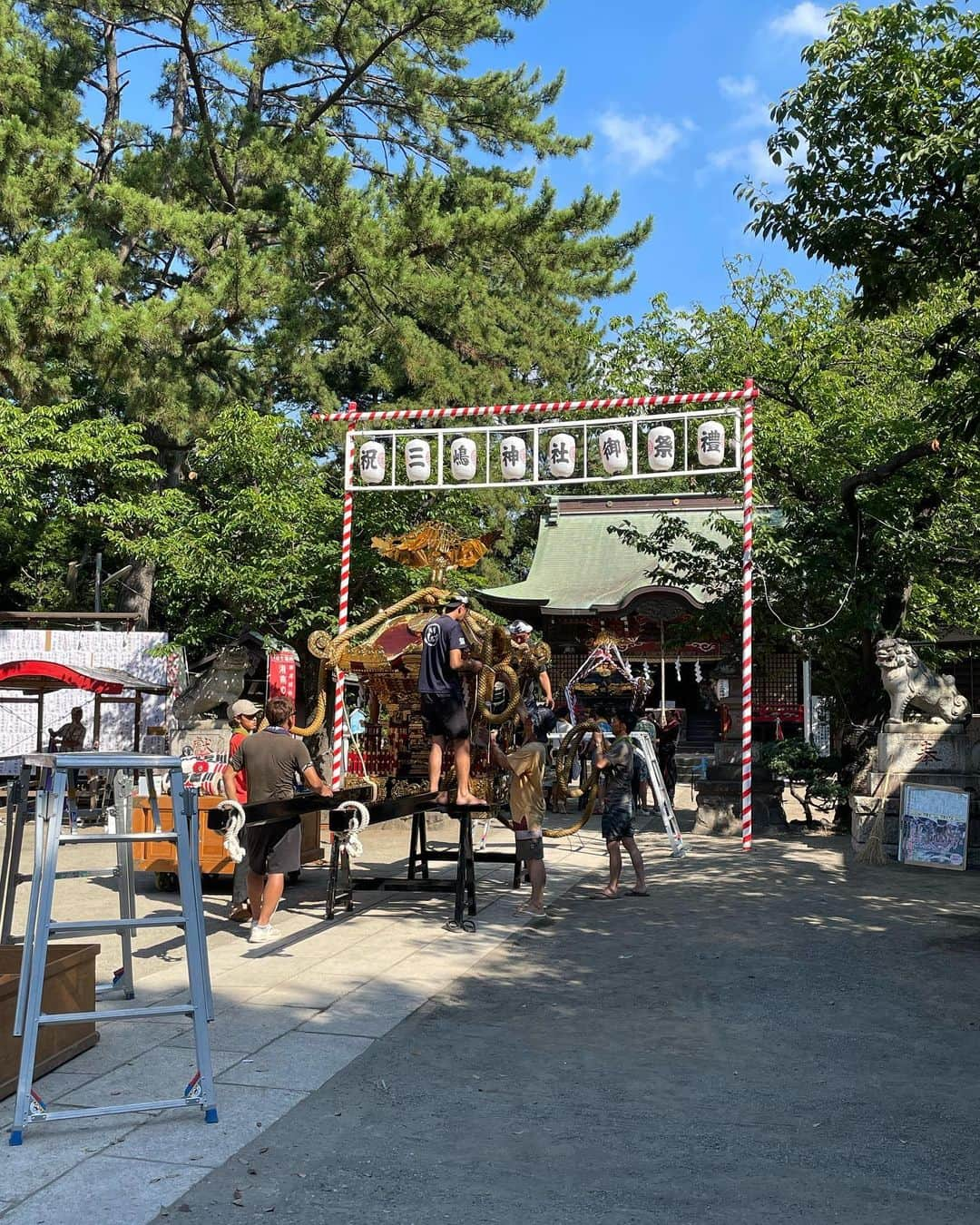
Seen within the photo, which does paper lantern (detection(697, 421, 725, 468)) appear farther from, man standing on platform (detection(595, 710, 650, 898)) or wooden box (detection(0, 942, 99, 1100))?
wooden box (detection(0, 942, 99, 1100))

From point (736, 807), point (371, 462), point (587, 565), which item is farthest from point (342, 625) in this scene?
point (587, 565)

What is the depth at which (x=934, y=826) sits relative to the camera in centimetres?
1182

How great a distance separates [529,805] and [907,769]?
5.92m

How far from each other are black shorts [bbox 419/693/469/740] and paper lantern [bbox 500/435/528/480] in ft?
22.4

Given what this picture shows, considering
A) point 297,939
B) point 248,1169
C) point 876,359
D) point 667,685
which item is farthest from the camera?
point 667,685

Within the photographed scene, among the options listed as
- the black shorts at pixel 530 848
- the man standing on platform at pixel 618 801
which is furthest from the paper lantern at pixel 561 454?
the black shorts at pixel 530 848

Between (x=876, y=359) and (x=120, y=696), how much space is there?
14.8 metres

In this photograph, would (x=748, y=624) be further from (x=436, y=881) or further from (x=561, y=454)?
(x=436, y=881)

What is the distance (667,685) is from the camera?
2991 cm

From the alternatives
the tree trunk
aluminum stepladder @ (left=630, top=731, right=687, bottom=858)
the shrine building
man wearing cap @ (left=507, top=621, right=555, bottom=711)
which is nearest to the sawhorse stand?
A: man wearing cap @ (left=507, top=621, right=555, bottom=711)

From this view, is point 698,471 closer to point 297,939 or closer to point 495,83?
point 297,939

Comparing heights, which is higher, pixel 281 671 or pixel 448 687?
pixel 281 671

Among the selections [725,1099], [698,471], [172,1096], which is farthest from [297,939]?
[698,471]

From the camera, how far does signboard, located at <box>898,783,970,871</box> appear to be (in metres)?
11.6
